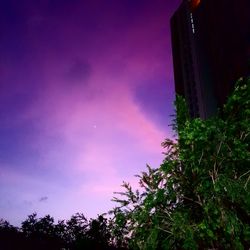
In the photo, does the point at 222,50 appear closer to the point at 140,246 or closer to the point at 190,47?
the point at 190,47

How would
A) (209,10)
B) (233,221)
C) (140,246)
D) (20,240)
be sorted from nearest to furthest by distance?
(233,221)
(140,246)
(20,240)
(209,10)

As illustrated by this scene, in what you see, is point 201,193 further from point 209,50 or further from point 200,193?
point 209,50

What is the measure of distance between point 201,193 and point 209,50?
57581mm

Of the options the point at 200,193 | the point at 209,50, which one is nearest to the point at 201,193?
the point at 200,193

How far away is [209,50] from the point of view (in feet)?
233

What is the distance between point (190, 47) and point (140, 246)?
63169mm

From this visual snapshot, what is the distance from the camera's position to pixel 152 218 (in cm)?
1834

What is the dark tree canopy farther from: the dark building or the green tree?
the dark building

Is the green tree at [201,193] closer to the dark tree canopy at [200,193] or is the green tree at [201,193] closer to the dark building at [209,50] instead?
the dark tree canopy at [200,193]

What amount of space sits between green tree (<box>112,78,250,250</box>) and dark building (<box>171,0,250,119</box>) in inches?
1548

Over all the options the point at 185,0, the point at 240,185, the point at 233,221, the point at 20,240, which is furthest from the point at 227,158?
the point at 185,0

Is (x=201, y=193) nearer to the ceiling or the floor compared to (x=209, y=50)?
nearer to the floor

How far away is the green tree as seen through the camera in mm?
16797

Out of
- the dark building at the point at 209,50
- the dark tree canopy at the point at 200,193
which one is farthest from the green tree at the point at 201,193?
the dark building at the point at 209,50
